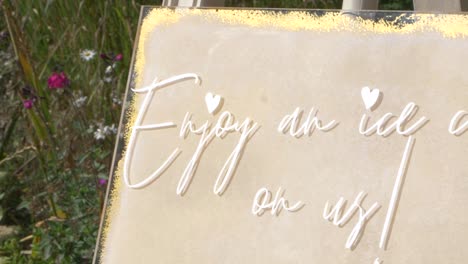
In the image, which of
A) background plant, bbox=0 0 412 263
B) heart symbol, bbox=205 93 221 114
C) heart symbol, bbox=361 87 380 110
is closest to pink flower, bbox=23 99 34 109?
background plant, bbox=0 0 412 263

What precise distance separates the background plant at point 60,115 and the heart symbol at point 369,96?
3.98 ft

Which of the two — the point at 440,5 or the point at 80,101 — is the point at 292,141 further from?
the point at 80,101

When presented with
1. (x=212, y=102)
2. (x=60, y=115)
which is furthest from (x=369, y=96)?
(x=60, y=115)

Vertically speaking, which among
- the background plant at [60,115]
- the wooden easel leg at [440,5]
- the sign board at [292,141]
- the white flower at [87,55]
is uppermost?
the wooden easel leg at [440,5]

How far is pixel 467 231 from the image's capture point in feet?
4.16

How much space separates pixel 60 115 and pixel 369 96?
1836 mm

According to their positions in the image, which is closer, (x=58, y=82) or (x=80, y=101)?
(x=58, y=82)

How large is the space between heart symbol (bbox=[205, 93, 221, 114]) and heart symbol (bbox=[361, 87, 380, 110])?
25cm

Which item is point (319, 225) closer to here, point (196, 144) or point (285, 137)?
point (285, 137)

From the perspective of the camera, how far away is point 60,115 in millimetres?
3031

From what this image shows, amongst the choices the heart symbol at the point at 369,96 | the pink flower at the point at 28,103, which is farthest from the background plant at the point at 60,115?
the heart symbol at the point at 369,96

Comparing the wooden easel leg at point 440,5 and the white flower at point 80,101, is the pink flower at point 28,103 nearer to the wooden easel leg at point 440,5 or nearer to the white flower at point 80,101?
the white flower at point 80,101

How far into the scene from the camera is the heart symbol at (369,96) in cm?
135

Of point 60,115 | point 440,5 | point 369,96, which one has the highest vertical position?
point 440,5
